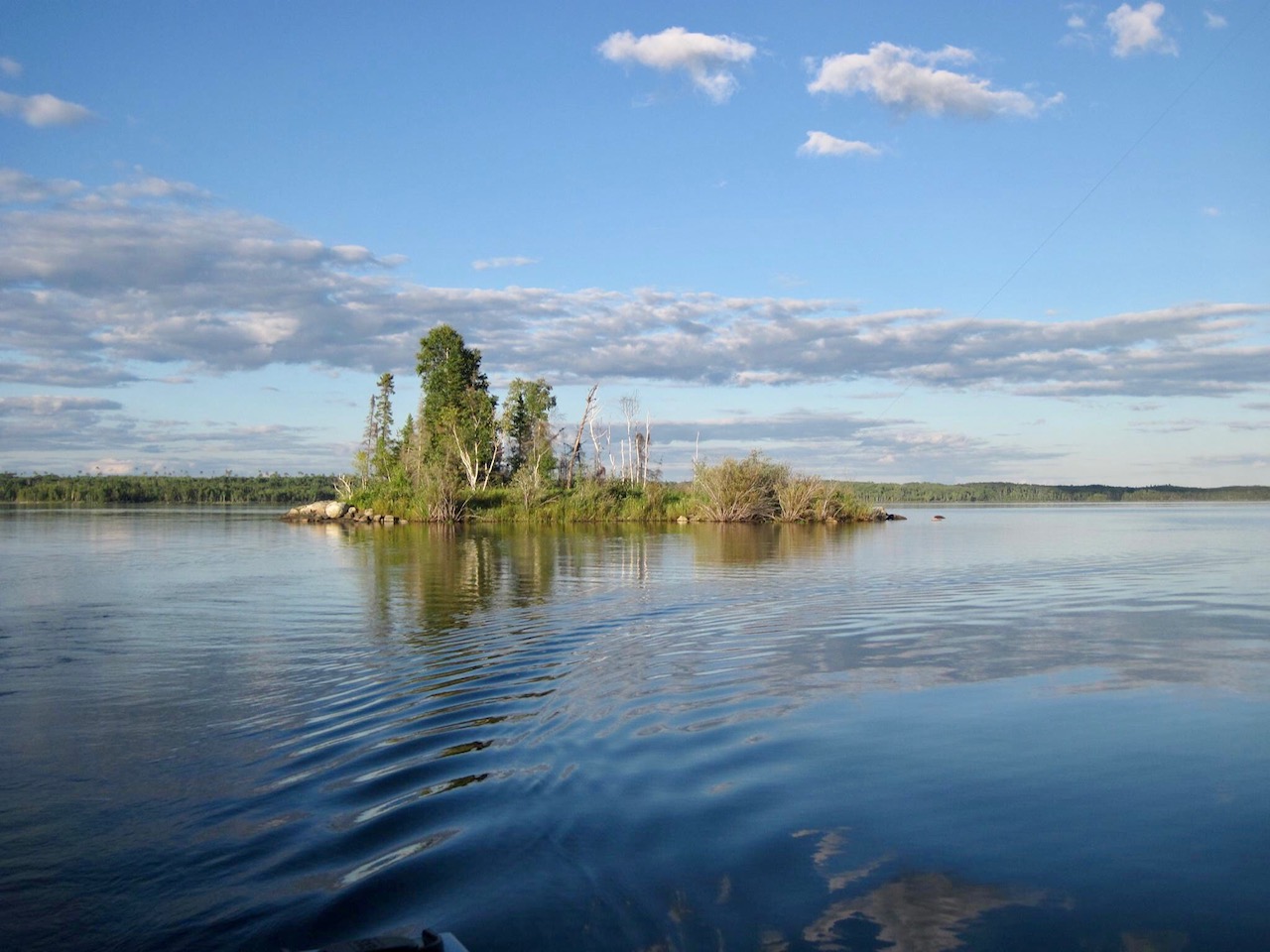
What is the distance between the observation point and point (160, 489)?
104 meters

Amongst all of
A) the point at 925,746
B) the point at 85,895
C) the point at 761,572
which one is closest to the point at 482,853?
the point at 85,895

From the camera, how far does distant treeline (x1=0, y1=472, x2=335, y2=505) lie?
94.3m

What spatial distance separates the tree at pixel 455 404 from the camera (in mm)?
55250

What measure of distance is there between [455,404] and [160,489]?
213 ft

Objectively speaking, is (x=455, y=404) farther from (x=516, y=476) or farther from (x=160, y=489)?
(x=160, y=489)

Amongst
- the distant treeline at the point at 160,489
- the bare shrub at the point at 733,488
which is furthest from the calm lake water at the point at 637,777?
the distant treeline at the point at 160,489

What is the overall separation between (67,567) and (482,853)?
18331mm

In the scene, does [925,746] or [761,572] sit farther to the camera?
[761,572]

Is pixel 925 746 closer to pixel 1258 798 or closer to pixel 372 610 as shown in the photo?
pixel 1258 798

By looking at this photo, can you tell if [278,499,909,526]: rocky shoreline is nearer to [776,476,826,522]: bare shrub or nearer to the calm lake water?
[776,476,826,522]: bare shrub

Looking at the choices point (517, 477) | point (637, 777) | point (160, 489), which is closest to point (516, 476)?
point (517, 477)

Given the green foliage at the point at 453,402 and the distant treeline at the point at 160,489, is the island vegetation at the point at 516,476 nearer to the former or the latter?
the green foliage at the point at 453,402

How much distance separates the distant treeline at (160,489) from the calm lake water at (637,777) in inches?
3305

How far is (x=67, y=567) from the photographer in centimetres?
1853
